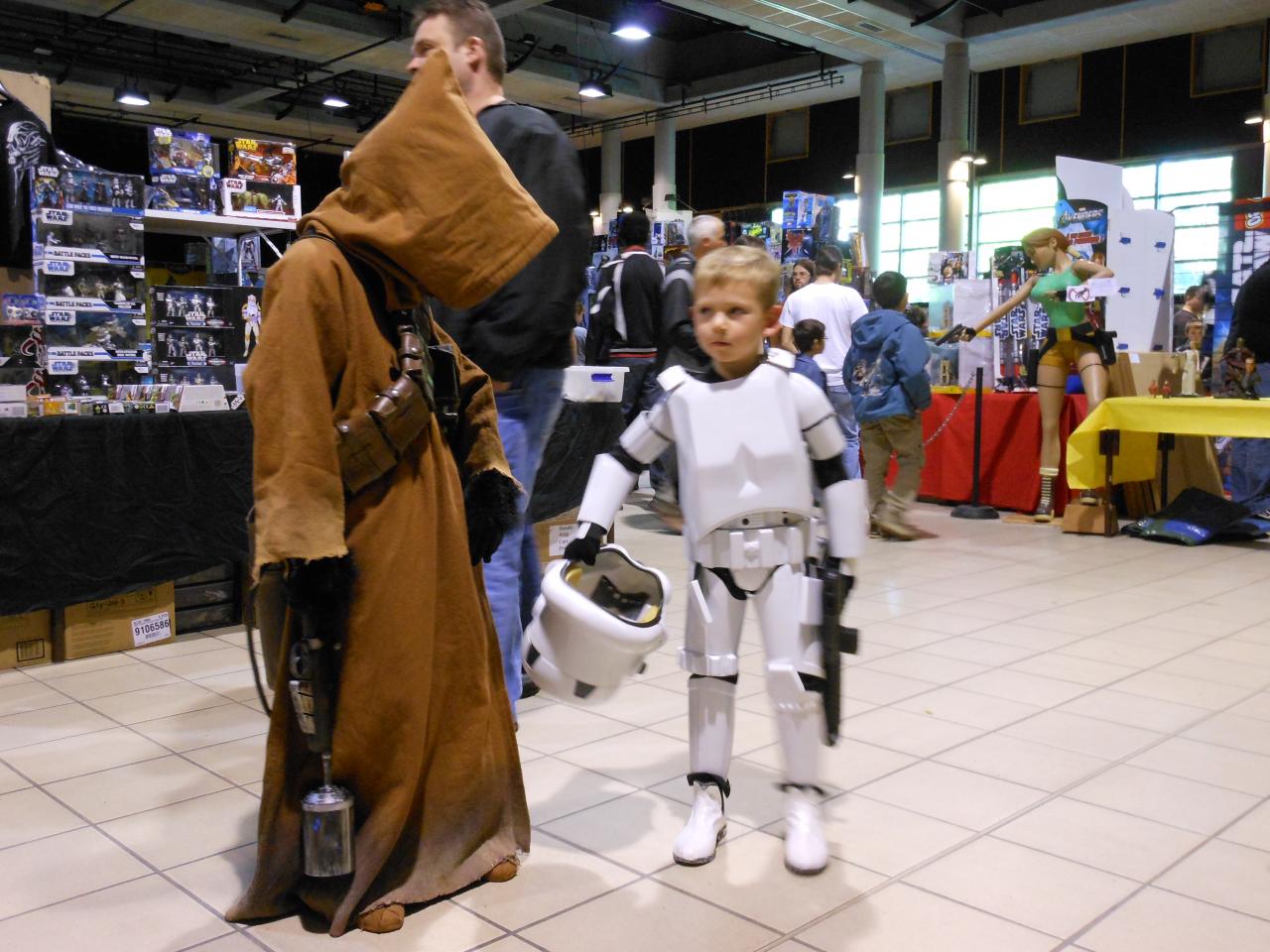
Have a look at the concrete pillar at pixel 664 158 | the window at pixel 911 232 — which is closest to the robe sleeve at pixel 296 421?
the window at pixel 911 232

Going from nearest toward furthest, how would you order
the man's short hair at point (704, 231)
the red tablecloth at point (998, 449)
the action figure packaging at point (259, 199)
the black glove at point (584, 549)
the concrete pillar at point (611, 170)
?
the black glove at point (584, 549) → the action figure packaging at point (259, 199) → the man's short hair at point (704, 231) → the red tablecloth at point (998, 449) → the concrete pillar at point (611, 170)

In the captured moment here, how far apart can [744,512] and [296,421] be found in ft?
2.78

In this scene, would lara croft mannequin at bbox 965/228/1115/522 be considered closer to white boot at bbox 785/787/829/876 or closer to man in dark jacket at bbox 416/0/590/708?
man in dark jacket at bbox 416/0/590/708

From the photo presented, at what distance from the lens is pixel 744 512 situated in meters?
2.13

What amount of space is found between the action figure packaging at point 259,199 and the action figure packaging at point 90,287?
51 centimetres

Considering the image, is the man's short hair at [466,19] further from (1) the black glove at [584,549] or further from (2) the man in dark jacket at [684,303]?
(2) the man in dark jacket at [684,303]

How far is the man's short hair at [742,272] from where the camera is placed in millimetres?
2121

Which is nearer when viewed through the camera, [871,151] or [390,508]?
[390,508]

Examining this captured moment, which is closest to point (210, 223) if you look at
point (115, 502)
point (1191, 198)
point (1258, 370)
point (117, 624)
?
point (115, 502)

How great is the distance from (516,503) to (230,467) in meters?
2.19

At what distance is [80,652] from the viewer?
3801 millimetres

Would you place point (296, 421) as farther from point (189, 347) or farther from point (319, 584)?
point (189, 347)

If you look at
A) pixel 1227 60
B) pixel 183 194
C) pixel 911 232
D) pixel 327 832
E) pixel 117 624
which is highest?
pixel 1227 60

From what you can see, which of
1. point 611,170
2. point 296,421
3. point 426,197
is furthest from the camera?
point 611,170
